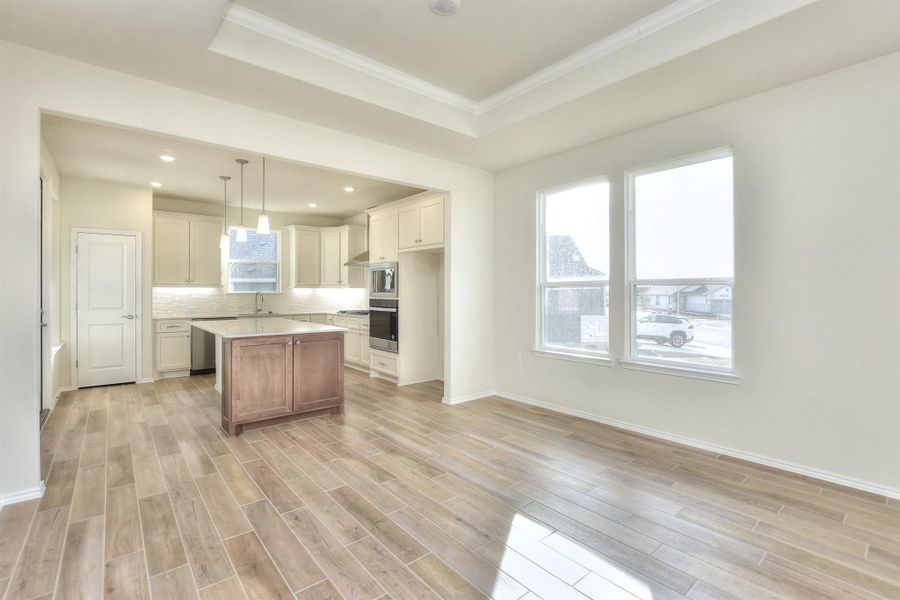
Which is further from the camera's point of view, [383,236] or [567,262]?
[383,236]

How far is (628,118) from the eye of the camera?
134 inches

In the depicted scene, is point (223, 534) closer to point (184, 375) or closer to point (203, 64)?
point (203, 64)

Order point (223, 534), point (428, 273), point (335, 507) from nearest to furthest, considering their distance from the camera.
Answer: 1. point (223, 534)
2. point (335, 507)
3. point (428, 273)

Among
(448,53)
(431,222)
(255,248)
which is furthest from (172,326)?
(448,53)

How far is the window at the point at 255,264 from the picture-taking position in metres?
7.19

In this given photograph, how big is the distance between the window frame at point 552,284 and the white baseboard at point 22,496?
4.01 meters

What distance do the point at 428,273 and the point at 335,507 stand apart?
12.6 feet

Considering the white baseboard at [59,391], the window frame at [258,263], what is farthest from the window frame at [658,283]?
the white baseboard at [59,391]

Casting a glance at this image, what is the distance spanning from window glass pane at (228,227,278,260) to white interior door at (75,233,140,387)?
1622 mm

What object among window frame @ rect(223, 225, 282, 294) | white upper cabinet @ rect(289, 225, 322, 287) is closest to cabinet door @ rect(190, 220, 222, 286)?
window frame @ rect(223, 225, 282, 294)

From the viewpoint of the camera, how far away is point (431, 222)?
5.11 metres

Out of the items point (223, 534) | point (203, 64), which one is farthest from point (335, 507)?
point (203, 64)

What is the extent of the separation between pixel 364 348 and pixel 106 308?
341 cm

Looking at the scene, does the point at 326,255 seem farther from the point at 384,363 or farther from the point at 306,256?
the point at 384,363
